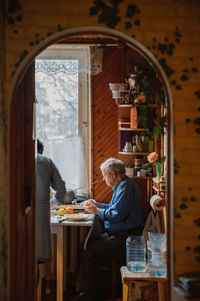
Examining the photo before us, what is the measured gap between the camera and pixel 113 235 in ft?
15.3

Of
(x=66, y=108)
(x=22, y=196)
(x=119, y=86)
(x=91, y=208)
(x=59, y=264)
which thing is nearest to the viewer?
(x=22, y=196)

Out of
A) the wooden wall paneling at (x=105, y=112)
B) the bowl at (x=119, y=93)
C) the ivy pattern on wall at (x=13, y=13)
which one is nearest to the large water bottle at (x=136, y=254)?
the wooden wall paneling at (x=105, y=112)

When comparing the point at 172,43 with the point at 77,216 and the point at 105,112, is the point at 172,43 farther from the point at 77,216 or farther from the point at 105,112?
the point at 105,112

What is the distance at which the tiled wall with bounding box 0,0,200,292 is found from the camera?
267 cm

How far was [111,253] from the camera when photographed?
181 inches

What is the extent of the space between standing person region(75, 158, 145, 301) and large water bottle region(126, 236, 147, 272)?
2.13ft

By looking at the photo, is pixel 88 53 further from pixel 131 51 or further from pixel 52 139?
pixel 52 139

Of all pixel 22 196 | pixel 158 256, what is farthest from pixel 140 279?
pixel 22 196

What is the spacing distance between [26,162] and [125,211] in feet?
5.39

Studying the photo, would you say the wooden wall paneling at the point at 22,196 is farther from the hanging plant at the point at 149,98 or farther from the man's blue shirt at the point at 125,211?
the man's blue shirt at the point at 125,211

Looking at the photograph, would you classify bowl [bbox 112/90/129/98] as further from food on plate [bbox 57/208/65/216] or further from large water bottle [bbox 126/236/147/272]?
large water bottle [bbox 126/236/147/272]

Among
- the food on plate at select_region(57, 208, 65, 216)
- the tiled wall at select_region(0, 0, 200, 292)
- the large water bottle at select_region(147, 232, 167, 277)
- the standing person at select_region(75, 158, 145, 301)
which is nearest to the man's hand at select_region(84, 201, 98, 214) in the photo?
the standing person at select_region(75, 158, 145, 301)

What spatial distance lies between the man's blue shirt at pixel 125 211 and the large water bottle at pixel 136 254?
2.29ft

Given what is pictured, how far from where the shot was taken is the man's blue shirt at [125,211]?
4.62 metres
